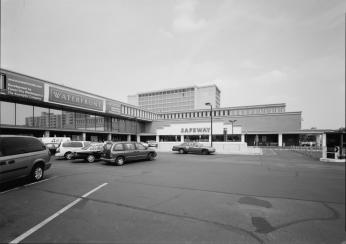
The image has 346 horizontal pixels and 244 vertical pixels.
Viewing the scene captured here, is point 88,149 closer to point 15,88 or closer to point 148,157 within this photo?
point 148,157

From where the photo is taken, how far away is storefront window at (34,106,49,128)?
30.4 m

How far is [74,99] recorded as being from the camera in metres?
35.3

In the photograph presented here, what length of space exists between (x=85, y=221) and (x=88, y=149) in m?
12.8

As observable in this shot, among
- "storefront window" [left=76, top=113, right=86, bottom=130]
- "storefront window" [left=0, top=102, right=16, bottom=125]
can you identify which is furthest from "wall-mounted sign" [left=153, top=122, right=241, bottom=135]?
"storefront window" [left=0, top=102, right=16, bottom=125]

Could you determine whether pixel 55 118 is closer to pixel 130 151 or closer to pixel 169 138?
pixel 130 151

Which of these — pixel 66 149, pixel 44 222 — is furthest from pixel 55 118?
pixel 44 222

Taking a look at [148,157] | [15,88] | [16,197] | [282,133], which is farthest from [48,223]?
[282,133]

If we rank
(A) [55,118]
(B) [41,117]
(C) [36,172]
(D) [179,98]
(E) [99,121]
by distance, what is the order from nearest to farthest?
1. (C) [36,172]
2. (B) [41,117]
3. (A) [55,118]
4. (E) [99,121]
5. (D) [179,98]

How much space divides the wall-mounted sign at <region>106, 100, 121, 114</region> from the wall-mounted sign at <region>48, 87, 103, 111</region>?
209cm

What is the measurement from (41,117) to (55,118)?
2.50 metres

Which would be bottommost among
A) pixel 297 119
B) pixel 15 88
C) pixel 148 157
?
pixel 148 157

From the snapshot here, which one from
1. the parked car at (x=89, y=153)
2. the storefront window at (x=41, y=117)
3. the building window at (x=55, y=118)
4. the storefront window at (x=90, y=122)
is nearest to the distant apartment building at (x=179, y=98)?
the storefront window at (x=90, y=122)

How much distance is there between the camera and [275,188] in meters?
7.46

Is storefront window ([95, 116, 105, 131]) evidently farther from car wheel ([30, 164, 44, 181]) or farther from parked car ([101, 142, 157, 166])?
car wheel ([30, 164, 44, 181])
